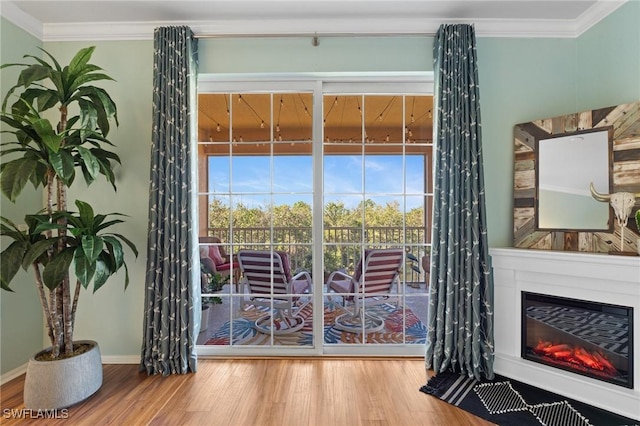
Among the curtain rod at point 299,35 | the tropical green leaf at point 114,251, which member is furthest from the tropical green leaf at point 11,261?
Result: the curtain rod at point 299,35

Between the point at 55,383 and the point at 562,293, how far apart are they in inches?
138

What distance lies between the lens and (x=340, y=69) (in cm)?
246

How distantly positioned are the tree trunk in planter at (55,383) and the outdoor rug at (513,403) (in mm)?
2377

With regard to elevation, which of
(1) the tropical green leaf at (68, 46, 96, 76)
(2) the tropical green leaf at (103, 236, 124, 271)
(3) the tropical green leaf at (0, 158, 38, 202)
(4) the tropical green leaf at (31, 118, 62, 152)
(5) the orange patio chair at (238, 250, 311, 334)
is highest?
(1) the tropical green leaf at (68, 46, 96, 76)

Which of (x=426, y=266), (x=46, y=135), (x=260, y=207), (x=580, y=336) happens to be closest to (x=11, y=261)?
(x=46, y=135)

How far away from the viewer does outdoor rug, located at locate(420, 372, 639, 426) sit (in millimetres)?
1790

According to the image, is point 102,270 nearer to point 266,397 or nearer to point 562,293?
point 266,397

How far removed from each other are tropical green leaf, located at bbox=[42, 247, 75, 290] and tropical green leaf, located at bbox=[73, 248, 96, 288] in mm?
67

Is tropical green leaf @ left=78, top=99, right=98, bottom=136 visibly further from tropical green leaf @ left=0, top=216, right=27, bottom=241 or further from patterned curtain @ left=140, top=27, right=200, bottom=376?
tropical green leaf @ left=0, top=216, right=27, bottom=241

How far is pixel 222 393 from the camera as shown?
2064 mm

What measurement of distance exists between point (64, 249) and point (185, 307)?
0.88 meters

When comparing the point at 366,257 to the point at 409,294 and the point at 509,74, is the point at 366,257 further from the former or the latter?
the point at 509,74

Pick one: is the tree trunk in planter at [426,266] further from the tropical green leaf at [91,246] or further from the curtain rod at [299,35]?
the tropical green leaf at [91,246]

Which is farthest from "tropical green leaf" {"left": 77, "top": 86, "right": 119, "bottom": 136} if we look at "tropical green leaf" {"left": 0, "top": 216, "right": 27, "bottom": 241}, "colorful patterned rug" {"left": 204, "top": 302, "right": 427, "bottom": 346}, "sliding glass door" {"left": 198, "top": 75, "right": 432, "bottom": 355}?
"colorful patterned rug" {"left": 204, "top": 302, "right": 427, "bottom": 346}
